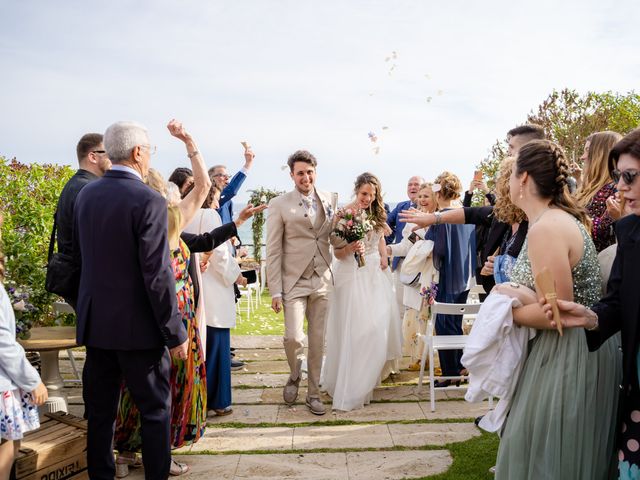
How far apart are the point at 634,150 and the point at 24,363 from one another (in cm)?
310

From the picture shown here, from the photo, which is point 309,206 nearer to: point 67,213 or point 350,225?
point 350,225

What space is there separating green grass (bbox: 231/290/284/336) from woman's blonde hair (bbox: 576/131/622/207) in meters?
6.28

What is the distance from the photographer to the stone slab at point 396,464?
4.05m

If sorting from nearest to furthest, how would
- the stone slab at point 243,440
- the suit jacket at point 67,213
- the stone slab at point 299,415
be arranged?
1. the suit jacket at point 67,213
2. the stone slab at point 243,440
3. the stone slab at point 299,415

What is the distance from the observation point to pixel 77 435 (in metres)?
3.81

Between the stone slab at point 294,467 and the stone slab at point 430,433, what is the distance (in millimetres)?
611

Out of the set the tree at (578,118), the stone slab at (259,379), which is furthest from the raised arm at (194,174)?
the tree at (578,118)

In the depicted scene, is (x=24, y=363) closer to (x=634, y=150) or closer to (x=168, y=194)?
(x=168, y=194)

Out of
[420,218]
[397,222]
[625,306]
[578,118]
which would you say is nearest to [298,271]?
[420,218]

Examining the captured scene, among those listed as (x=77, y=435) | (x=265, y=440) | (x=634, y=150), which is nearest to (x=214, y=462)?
(x=265, y=440)

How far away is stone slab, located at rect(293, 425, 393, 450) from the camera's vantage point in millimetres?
4641

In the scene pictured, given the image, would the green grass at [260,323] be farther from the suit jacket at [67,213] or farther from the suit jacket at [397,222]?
the suit jacket at [67,213]

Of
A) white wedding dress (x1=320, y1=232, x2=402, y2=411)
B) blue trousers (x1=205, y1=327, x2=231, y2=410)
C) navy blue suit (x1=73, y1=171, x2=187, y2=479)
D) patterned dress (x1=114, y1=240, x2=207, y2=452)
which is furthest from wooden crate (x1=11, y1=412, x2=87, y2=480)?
white wedding dress (x1=320, y1=232, x2=402, y2=411)

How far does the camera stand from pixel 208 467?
424 cm
